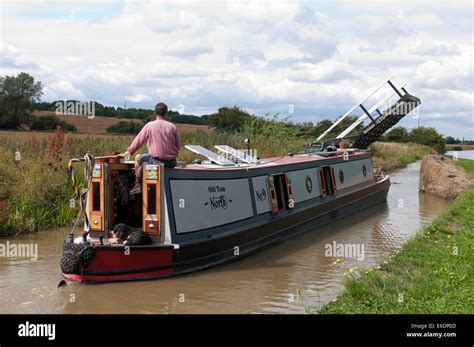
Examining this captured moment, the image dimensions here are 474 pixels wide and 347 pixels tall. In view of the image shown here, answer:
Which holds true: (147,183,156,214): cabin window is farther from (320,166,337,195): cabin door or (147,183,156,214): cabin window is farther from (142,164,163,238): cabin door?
(320,166,337,195): cabin door

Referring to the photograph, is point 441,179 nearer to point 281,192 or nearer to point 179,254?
point 281,192

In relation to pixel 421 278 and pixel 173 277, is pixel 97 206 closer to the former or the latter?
pixel 173 277

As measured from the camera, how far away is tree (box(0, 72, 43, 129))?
30.5 meters

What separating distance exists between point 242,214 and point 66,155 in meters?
5.39

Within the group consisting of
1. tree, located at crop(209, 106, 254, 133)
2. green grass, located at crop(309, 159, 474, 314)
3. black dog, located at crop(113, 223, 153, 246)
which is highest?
tree, located at crop(209, 106, 254, 133)

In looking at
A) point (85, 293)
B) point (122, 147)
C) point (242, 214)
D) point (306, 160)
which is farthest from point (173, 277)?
point (122, 147)

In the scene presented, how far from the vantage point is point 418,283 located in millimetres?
6633

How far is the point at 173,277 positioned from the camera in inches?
322

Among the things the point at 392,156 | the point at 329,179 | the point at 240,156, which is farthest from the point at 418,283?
the point at 392,156

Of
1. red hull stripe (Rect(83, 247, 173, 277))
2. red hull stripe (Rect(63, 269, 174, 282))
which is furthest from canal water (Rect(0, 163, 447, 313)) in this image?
red hull stripe (Rect(83, 247, 173, 277))

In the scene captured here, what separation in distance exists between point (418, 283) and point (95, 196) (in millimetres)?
4490

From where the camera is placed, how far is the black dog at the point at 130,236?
786cm

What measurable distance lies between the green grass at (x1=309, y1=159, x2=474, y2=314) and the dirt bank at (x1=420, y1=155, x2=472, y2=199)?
916cm

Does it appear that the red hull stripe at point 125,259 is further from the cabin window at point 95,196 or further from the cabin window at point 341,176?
the cabin window at point 341,176
